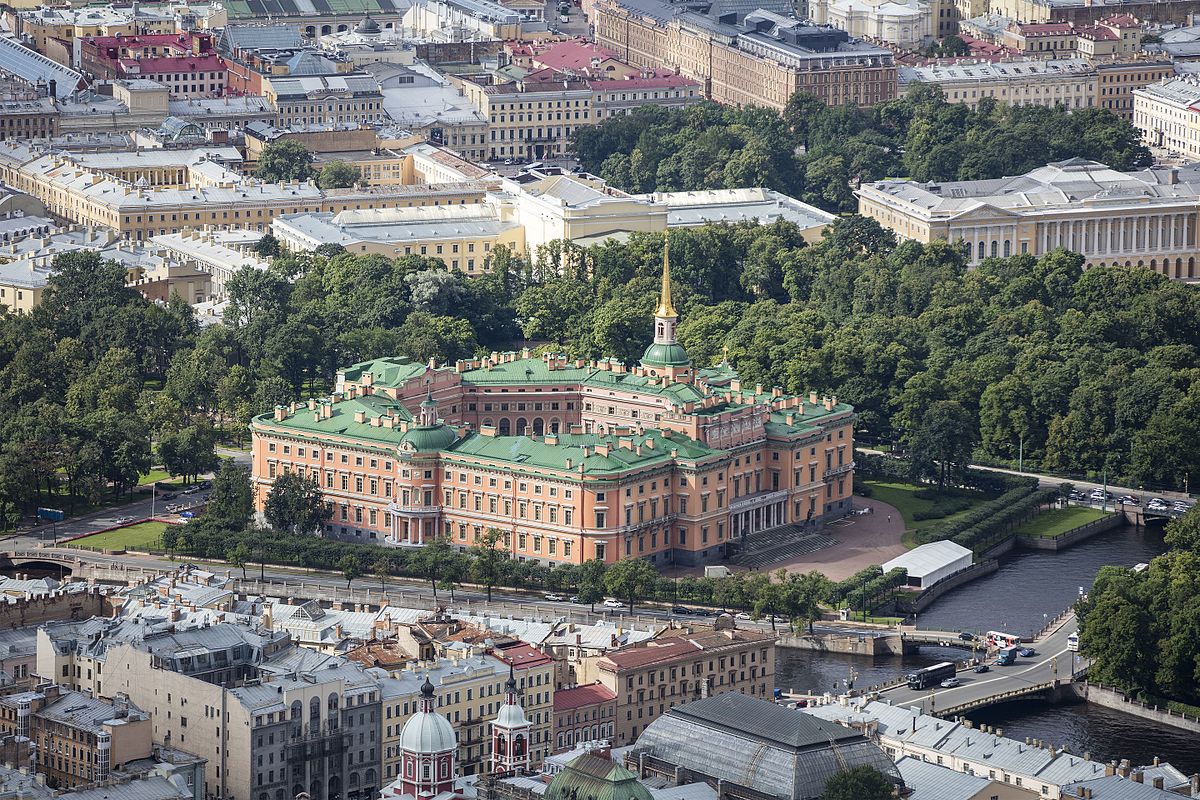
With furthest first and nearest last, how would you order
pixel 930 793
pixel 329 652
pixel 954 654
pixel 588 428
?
pixel 588 428
pixel 954 654
pixel 329 652
pixel 930 793

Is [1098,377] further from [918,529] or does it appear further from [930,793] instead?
[930,793]

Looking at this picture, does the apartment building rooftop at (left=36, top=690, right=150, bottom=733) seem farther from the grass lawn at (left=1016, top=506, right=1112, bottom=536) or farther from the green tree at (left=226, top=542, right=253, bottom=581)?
the grass lawn at (left=1016, top=506, right=1112, bottom=536)

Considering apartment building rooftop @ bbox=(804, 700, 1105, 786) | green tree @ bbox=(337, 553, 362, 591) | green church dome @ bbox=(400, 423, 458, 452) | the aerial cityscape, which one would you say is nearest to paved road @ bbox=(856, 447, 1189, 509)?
the aerial cityscape

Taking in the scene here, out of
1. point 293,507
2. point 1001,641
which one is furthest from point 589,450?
point 1001,641

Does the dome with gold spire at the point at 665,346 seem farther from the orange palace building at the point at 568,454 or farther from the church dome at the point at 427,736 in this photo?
the church dome at the point at 427,736

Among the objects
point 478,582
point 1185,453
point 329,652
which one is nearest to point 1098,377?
point 1185,453

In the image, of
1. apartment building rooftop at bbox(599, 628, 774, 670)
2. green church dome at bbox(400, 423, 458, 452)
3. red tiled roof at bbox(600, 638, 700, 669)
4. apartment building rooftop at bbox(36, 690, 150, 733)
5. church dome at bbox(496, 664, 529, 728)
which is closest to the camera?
church dome at bbox(496, 664, 529, 728)
